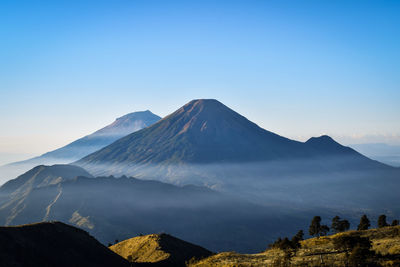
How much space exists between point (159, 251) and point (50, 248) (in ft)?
99.2

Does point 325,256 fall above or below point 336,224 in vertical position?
above

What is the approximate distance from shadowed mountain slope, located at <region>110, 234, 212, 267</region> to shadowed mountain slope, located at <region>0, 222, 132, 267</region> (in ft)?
30.2

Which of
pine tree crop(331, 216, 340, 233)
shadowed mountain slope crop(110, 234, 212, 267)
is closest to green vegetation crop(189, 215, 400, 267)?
shadowed mountain slope crop(110, 234, 212, 267)

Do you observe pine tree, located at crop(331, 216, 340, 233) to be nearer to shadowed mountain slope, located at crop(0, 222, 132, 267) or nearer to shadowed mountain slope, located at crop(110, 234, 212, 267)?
shadowed mountain slope, located at crop(110, 234, 212, 267)

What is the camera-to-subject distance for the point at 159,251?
324ft

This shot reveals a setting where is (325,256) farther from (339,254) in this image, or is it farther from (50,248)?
(50,248)

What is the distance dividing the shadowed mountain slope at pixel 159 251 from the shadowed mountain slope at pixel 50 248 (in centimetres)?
920

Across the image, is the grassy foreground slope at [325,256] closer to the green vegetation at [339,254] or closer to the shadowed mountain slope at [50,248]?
the green vegetation at [339,254]

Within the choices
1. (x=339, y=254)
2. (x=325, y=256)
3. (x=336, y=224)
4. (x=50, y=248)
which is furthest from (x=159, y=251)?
(x=339, y=254)

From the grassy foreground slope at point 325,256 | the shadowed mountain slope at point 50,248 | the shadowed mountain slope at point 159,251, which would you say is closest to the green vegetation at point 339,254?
the grassy foreground slope at point 325,256

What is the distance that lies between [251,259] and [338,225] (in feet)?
188

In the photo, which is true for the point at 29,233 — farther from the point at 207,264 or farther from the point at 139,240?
the point at 207,264

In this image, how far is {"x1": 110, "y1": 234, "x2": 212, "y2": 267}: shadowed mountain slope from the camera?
94.0 metres

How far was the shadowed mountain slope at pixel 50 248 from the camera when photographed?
245 feet
